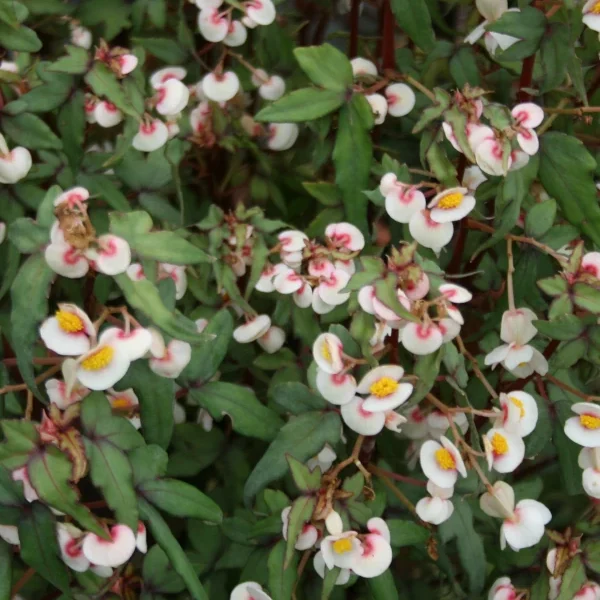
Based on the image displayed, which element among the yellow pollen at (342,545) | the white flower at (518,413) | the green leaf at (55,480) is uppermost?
the green leaf at (55,480)

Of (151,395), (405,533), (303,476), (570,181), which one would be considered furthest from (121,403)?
(570,181)

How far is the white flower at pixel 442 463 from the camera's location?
2.35 ft

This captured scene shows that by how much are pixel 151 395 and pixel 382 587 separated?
0.28 m

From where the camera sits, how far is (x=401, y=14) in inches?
36.5

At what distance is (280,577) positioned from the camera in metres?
0.73

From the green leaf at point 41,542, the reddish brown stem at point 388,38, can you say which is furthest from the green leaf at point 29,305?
the reddish brown stem at point 388,38

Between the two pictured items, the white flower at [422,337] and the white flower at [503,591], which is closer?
the white flower at [422,337]

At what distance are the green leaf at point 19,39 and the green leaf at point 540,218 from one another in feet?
1.80

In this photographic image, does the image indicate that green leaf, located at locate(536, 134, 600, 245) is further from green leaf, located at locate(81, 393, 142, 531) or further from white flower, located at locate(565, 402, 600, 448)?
green leaf, located at locate(81, 393, 142, 531)

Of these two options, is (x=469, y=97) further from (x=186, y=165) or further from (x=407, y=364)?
(x=186, y=165)

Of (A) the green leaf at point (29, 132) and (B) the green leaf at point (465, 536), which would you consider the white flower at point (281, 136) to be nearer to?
(A) the green leaf at point (29, 132)

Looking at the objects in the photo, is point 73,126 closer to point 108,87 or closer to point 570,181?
point 108,87

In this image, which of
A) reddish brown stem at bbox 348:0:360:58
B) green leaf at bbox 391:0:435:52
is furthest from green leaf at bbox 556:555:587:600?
reddish brown stem at bbox 348:0:360:58

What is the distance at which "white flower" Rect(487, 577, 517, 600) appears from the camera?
32.9 inches
